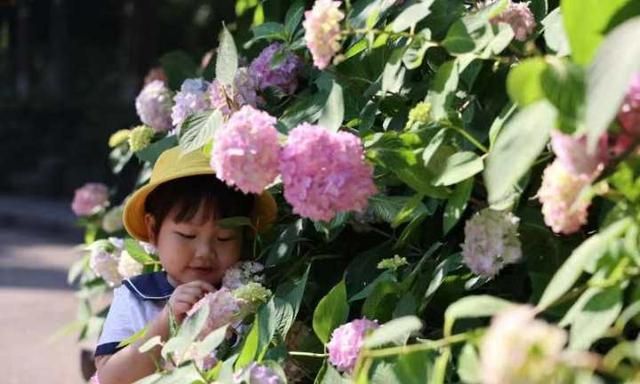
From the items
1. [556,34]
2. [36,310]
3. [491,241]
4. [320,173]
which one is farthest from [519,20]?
[36,310]

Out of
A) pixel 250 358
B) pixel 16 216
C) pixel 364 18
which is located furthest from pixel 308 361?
pixel 16 216

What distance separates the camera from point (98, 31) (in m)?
20.3

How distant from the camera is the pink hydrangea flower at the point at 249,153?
6.08 ft

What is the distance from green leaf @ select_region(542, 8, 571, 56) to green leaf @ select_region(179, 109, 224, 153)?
1.90 feet

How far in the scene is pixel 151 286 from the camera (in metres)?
2.77

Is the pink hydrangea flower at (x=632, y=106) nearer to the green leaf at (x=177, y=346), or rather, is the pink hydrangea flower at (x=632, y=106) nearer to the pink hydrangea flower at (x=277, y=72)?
the green leaf at (x=177, y=346)

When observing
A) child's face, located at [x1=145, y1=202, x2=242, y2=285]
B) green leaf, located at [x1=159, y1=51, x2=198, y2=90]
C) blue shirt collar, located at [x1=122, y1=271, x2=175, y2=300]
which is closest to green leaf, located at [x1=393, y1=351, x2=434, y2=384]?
child's face, located at [x1=145, y1=202, x2=242, y2=285]

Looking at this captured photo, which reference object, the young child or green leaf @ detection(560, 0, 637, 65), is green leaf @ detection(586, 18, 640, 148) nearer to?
green leaf @ detection(560, 0, 637, 65)

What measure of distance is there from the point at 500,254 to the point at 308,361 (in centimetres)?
42

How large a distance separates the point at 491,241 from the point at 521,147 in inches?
21.6

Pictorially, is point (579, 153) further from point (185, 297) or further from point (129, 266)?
point (129, 266)

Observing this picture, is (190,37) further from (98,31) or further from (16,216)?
(16,216)

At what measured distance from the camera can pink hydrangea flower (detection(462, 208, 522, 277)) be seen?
6.42 feet

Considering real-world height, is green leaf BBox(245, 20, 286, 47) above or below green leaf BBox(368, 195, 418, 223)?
above
